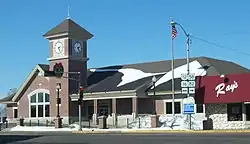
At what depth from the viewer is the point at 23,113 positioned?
69562mm

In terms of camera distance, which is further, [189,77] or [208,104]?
[208,104]

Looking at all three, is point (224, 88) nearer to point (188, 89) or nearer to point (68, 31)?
point (188, 89)

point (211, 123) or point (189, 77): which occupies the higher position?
point (189, 77)

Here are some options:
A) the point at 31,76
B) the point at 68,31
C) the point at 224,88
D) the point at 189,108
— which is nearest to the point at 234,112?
the point at 224,88

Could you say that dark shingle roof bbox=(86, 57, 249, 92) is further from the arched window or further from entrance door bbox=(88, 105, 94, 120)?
the arched window

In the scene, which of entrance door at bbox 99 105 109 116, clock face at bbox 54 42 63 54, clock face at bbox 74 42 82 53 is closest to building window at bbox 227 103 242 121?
entrance door at bbox 99 105 109 116

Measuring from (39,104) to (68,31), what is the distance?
11545mm

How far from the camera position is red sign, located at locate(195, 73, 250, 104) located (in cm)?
4516

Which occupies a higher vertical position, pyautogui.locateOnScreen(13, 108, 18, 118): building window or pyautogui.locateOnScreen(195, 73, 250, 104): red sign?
pyautogui.locateOnScreen(195, 73, 250, 104): red sign

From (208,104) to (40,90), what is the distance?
1126 inches

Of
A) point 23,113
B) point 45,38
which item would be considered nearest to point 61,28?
point 45,38

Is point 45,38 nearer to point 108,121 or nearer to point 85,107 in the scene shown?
point 85,107

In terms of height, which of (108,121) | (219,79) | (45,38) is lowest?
(108,121)

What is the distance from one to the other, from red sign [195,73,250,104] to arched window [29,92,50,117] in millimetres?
26023
